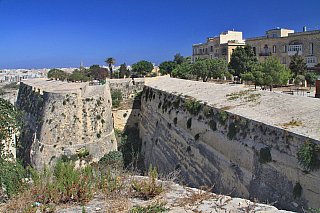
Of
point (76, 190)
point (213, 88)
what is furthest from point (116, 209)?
point (213, 88)

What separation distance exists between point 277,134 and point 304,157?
80 centimetres

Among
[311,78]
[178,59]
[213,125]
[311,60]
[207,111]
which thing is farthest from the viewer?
[178,59]

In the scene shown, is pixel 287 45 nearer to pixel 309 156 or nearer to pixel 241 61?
pixel 241 61

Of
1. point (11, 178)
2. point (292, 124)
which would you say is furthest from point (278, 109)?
point (11, 178)

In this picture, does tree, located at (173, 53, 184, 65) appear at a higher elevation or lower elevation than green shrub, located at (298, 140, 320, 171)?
higher

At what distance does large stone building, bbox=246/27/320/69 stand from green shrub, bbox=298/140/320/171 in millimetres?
25351

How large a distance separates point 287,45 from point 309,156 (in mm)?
26849

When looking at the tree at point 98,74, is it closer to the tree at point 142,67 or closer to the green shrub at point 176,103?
the tree at point 142,67

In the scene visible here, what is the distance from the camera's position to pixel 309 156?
4.53m

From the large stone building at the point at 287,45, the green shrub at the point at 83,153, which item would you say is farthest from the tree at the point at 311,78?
the green shrub at the point at 83,153

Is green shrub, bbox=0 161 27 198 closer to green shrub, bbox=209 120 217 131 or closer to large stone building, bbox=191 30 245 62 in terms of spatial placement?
green shrub, bbox=209 120 217 131

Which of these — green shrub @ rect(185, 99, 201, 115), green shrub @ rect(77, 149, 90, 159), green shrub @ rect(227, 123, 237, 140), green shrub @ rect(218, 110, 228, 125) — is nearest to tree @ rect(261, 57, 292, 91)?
green shrub @ rect(185, 99, 201, 115)

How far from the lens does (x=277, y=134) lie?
5297mm

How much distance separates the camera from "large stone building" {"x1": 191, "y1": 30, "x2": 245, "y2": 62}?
111 feet
